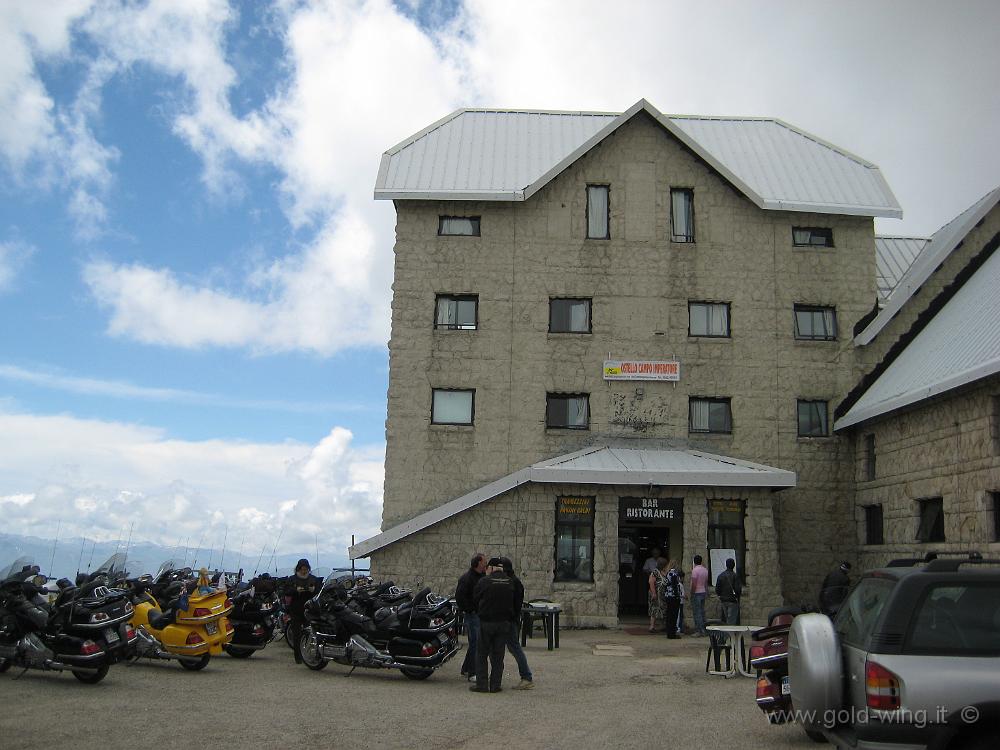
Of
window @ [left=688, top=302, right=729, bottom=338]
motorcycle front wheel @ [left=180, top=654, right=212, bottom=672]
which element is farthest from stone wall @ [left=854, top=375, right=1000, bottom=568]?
motorcycle front wheel @ [left=180, top=654, right=212, bottom=672]

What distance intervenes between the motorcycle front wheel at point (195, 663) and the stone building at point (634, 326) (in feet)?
35.2

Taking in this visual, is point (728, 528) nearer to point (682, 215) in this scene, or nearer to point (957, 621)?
point (682, 215)

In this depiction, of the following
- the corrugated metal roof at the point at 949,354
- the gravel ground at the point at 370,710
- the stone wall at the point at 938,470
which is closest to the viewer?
the gravel ground at the point at 370,710

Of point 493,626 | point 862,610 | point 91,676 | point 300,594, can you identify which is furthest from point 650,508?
point 862,610

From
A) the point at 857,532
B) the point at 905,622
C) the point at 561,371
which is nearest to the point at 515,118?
the point at 561,371

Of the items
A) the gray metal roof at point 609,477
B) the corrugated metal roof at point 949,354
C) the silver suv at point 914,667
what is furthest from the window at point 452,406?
the silver suv at point 914,667

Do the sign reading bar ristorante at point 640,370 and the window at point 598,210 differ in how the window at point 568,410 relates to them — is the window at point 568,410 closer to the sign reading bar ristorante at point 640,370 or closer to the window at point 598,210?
the sign reading bar ristorante at point 640,370

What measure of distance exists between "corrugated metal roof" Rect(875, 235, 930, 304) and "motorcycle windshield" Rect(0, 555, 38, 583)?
73.8ft

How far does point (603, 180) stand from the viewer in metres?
26.4

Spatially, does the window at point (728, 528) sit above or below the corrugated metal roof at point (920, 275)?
below

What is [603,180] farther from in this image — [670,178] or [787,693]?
[787,693]

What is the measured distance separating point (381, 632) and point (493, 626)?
1936 mm

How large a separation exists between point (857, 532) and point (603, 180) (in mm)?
11758

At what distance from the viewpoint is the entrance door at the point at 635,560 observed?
2611 cm
